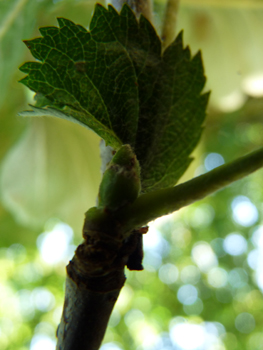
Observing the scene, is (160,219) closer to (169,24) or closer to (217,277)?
(169,24)

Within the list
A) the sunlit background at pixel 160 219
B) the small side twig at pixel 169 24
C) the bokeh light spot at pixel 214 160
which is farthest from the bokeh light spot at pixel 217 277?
the small side twig at pixel 169 24

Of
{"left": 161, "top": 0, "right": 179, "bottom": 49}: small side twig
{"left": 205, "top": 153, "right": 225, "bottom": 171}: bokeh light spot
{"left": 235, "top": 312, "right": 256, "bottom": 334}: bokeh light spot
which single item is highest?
{"left": 161, "top": 0, "right": 179, "bottom": 49}: small side twig

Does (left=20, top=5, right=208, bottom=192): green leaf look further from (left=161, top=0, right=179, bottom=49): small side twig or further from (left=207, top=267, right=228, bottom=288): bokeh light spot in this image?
(left=207, top=267, right=228, bottom=288): bokeh light spot

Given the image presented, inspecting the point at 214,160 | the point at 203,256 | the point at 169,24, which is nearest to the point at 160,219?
the point at 169,24

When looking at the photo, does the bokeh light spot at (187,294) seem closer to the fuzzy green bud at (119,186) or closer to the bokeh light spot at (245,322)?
the bokeh light spot at (245,322)

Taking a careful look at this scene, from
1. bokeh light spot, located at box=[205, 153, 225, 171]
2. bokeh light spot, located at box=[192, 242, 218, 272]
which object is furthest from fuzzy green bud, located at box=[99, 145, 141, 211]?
bokeh light spot, located at box=[192, 242, 218, 272]

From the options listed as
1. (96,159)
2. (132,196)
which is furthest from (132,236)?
(96,159)

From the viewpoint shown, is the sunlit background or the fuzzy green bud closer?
the fuzzy green bud
